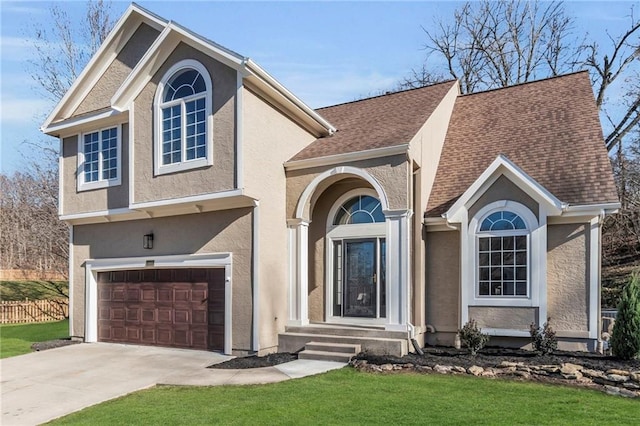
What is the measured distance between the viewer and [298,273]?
37.6 ft

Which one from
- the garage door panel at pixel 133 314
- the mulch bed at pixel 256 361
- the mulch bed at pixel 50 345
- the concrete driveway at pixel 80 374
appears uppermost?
the garage door panel at pixel 133 314

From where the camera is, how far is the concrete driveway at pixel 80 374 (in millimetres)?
7609

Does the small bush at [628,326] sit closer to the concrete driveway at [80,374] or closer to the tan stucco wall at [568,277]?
the tan stucco wall at [568,277]

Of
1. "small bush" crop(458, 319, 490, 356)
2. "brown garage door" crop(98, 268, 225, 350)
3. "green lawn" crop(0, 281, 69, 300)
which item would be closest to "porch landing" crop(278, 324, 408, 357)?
"small bush" crop(458, 319, 490, 356)

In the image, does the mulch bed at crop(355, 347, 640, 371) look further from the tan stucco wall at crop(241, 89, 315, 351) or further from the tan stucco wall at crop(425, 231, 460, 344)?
the tan stucco wall at crop(241, 89, 315, 351)

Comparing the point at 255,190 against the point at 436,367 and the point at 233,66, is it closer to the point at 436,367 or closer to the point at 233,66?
the point at 233,66

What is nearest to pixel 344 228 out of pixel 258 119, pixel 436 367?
pixel 258 119

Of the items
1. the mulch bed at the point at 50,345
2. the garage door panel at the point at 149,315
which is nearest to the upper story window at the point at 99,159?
the garage door panel at the point at 149,315

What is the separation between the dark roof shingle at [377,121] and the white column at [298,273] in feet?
5.97

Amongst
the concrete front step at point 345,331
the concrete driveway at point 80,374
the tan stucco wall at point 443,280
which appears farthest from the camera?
the tan stucco wall at point 443,280

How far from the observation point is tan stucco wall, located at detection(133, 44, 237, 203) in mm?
10562

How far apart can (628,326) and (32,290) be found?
30973 mm

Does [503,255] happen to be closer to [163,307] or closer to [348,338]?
[348,338]

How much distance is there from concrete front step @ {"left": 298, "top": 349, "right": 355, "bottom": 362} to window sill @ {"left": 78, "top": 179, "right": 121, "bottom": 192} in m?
7.12
